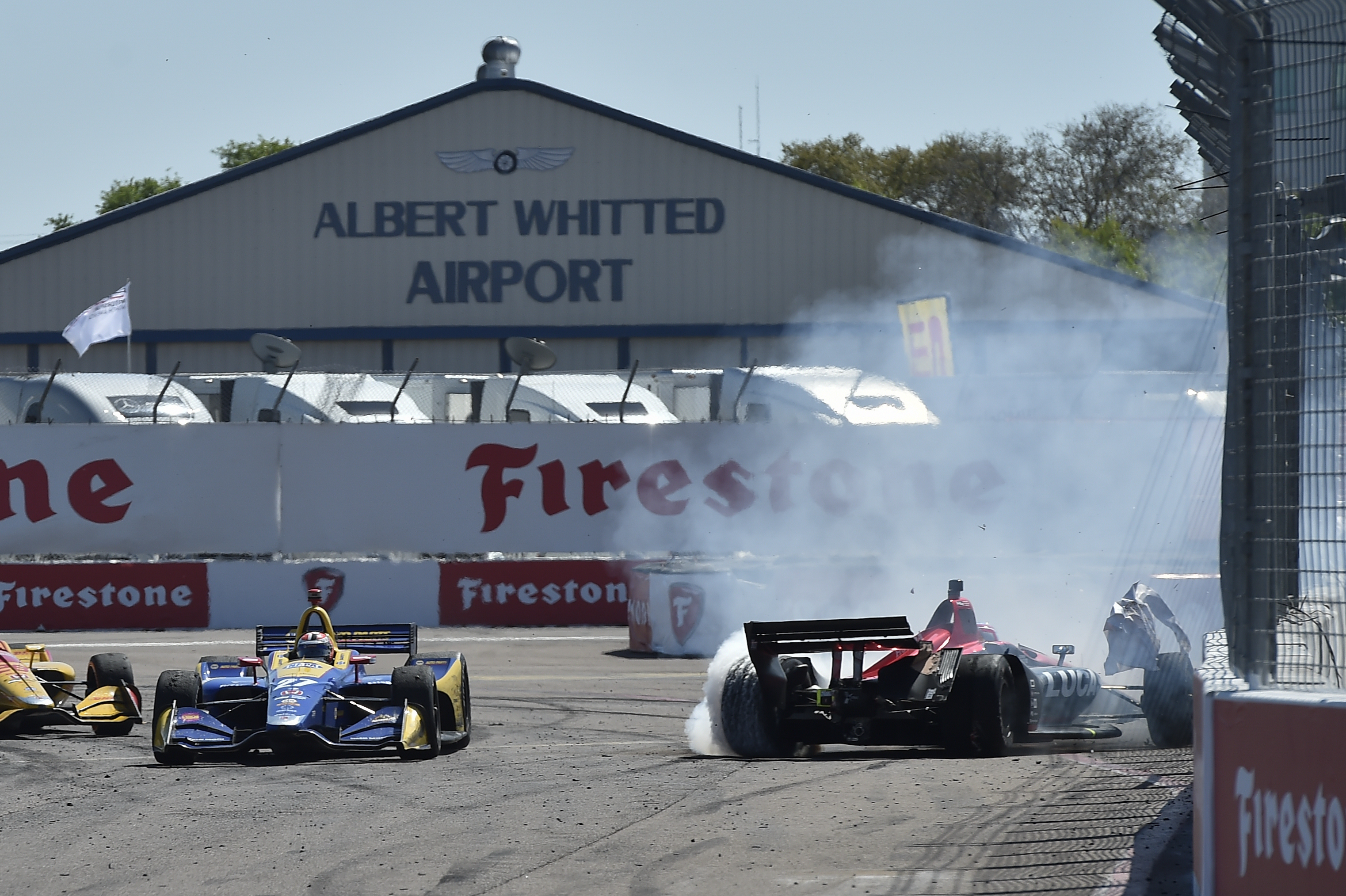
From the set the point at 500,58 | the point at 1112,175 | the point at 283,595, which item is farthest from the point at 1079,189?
the point at 283,595

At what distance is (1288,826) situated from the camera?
463cm

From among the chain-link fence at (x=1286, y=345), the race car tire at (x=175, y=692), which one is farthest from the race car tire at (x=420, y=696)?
the chain-link fence at (x=1286, y=345)

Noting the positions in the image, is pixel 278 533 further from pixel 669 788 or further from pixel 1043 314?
pixel 1043 314

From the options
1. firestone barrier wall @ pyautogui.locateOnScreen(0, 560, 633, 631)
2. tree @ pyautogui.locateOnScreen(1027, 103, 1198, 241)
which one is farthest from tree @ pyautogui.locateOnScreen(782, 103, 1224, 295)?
firestone barrier wall @ pyautogui.locateOnScreen(0, 560, 633, 631)

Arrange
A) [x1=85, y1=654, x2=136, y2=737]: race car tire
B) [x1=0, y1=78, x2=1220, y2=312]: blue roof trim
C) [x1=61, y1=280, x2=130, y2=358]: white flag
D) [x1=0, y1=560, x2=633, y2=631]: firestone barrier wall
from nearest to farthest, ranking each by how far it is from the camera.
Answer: [x1=85, y1=654, x2=136, y2=737]: race car tire, [x1=0, y1=560, x2=633, y2=631]: firestone barrier wall, [x1=61, y1=280, x2=130, y2=358]: white flag, [x1=0, y1=78, x2=1220, y2=312]: blue roof trim

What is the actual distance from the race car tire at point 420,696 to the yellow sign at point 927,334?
14.0 m

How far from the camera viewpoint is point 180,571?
18625 mm

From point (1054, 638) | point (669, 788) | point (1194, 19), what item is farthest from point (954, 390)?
point (1194, 19)

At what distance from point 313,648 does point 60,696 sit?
7.72 ft

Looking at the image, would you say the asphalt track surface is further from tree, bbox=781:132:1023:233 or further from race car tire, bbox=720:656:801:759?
tree, bbox=781:132:1023:233

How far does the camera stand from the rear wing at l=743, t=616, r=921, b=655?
931 cm

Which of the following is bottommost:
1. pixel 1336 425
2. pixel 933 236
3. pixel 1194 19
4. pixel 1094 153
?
pixel 1336 425

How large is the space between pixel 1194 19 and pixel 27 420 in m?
17.6

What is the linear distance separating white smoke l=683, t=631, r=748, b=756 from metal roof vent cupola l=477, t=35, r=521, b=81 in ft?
80.2
